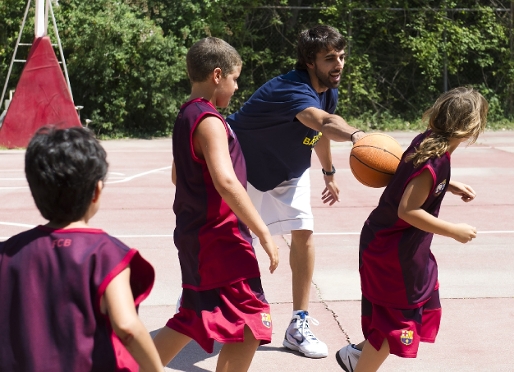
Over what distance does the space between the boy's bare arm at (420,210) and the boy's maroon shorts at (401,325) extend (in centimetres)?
48

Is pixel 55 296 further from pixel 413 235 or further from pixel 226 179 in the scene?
pixel 413 235

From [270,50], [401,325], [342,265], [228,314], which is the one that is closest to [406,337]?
[401,325]

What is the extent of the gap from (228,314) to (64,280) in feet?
4.99

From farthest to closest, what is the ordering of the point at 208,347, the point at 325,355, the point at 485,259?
1. the point at 485,259
2. the point at 325,355
3. the point at 208,347

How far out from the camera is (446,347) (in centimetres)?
499

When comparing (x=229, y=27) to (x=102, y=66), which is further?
(x=229, y=27)

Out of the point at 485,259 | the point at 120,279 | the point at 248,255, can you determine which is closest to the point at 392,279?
the point at 248,255

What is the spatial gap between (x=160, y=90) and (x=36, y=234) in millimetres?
16810

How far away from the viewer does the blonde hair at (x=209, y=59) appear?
12.5 feet

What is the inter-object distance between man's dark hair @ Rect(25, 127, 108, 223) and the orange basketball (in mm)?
2071

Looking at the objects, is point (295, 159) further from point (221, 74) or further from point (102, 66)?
point (102, 66)

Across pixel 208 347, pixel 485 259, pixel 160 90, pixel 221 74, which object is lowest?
pixel 160 90

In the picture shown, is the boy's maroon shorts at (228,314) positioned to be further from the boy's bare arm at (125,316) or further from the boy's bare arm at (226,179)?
the boy's bare arm at (125,316)

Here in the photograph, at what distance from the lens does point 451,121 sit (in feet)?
12.5
